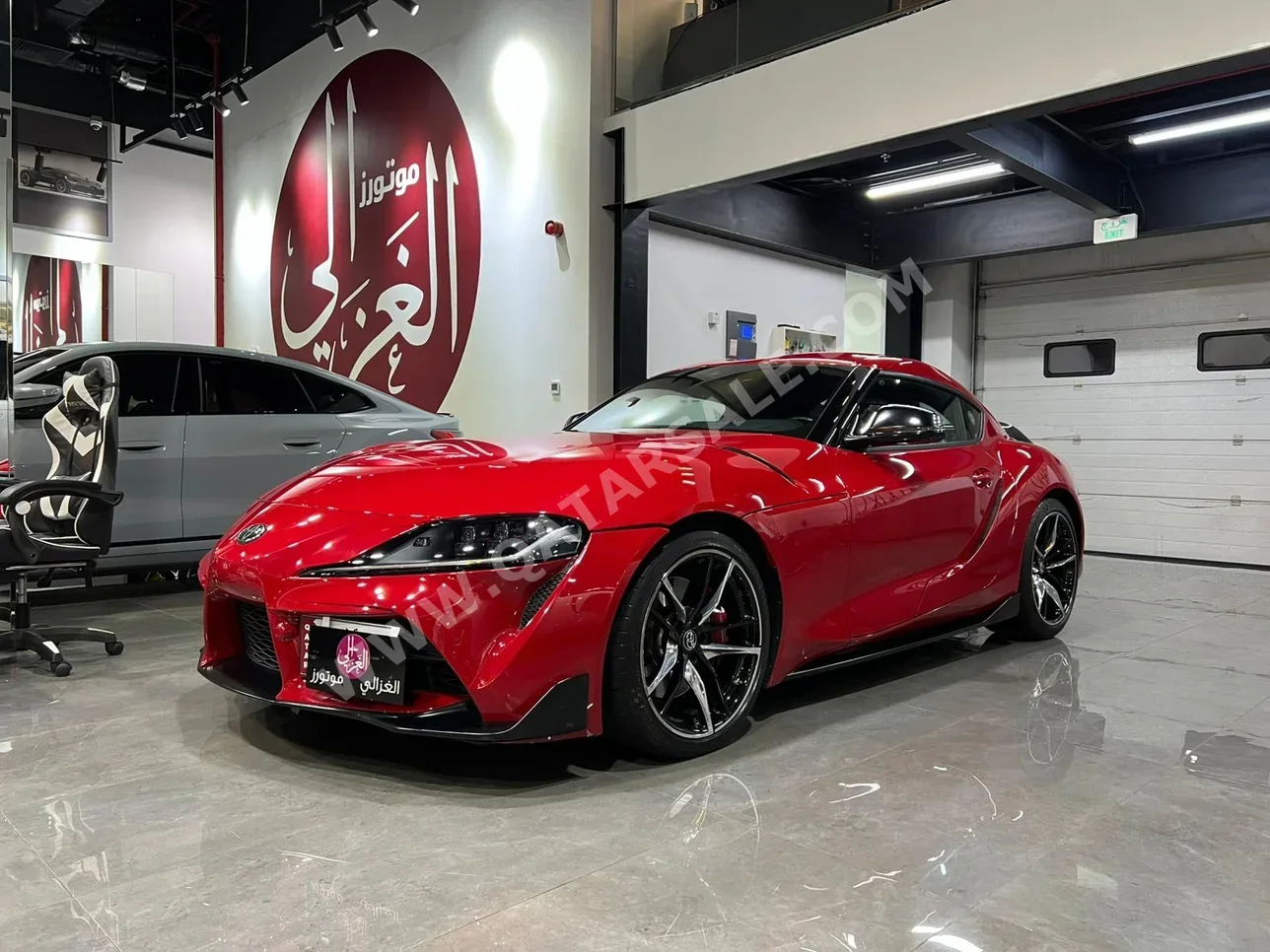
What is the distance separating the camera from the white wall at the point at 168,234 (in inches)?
503

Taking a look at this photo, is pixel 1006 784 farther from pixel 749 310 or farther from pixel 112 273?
pixel 112 273

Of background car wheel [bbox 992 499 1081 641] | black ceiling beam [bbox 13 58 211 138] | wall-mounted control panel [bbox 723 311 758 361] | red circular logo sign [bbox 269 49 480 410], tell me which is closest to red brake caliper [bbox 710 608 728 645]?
background car wheel [bbox 992 499 1081 641]

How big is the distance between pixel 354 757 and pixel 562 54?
21.0ft

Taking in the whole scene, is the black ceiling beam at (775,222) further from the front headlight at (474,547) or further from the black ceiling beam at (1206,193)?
the front headlight at (474,547)

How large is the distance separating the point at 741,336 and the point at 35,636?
6.29 meters

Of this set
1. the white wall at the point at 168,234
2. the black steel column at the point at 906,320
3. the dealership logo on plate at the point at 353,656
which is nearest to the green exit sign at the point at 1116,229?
the black steel column at the point at 906,320

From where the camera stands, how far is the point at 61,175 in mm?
12172

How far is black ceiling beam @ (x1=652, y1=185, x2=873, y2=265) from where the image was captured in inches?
310

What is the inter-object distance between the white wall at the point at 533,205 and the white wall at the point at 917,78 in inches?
19.2

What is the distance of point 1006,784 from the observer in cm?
242

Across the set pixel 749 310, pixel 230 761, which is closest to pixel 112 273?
pixel 749 310

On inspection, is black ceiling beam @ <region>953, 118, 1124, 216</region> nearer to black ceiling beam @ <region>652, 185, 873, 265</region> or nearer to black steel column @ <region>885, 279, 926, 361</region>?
black ceiling beam @ <region>652, 185, 873, 265</region>

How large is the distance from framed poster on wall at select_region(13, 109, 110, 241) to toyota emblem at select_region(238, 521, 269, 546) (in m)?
11.7

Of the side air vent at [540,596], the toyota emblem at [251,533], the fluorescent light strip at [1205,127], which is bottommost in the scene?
the side air vent at [540,596]
